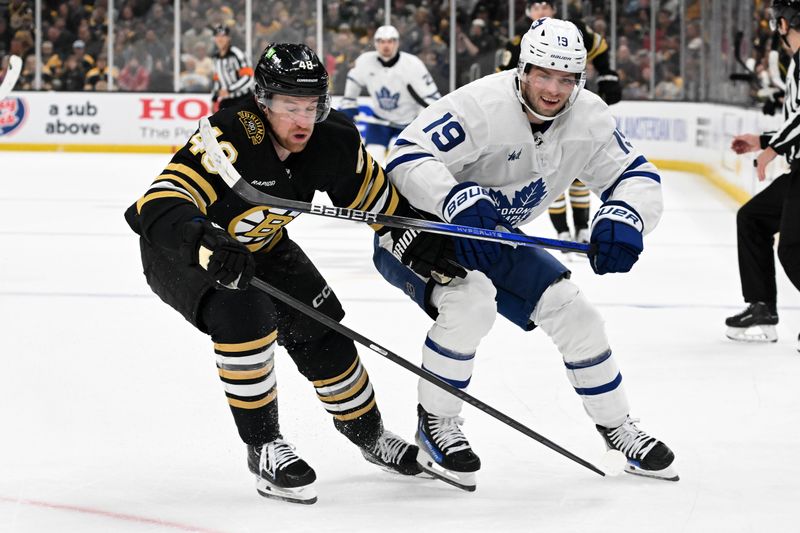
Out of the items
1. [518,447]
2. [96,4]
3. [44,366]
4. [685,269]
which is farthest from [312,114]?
[96,4]

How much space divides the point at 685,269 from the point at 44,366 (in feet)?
11.3

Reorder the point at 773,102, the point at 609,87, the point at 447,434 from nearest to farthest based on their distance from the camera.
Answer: the point at 447,434 < the point at 773,102 < the point at 609,87

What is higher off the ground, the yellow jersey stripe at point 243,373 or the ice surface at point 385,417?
the yellow jersey stripe at point 243,373

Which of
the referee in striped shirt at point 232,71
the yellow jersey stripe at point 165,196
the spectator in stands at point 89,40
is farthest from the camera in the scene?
the spectator in stands at point 89,40

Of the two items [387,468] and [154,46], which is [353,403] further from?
[154,46]

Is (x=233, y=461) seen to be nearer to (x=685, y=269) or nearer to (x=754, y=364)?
(x=754, y=364)

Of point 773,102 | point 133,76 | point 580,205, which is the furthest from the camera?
point 133,76

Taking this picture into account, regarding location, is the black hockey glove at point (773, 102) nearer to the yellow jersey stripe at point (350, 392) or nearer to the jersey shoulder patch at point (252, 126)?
the yellow jersey stripe at point (350, 392)

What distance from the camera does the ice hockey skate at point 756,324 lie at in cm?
467

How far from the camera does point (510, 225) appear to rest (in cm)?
312

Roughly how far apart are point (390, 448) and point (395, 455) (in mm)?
24

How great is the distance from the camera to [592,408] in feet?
9.93

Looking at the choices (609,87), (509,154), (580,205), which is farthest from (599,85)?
(509,154)

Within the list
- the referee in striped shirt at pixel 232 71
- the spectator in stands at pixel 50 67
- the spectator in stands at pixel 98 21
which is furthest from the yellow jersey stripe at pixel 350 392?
the spectator in stands at pixel 98 21
